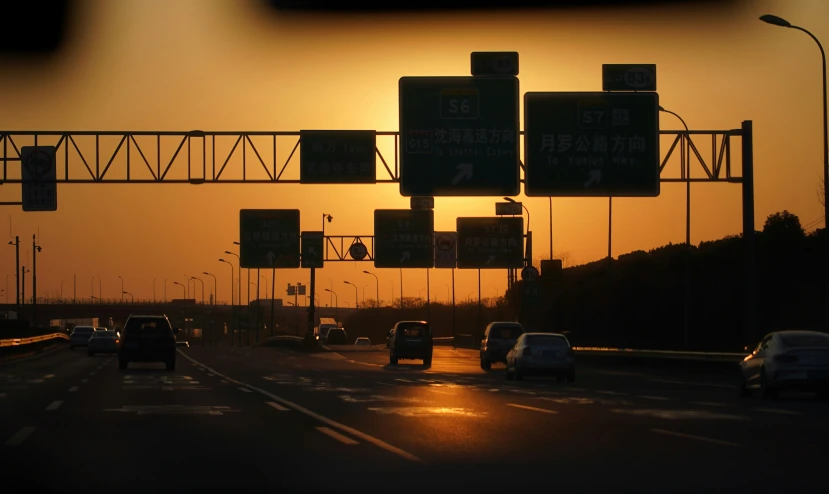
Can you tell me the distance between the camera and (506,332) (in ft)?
160

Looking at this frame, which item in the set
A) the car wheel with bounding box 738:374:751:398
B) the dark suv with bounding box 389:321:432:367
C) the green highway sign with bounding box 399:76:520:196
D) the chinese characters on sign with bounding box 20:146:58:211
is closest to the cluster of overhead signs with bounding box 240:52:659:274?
the green highway sign with bounding box 399:76:520:196

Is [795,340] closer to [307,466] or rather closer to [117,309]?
[307,466]

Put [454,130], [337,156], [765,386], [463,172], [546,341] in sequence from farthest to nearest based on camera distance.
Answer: [337,156] → [463,172] → [454,130] → [546,341] → [765,386]

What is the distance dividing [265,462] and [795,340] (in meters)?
16.0

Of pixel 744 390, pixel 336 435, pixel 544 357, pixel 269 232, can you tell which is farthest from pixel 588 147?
pixel 269 232

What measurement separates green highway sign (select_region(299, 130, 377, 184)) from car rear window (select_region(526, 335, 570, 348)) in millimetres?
8869

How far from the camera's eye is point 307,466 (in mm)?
12953

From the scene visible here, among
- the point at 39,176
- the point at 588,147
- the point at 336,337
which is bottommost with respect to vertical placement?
the point at 336,337

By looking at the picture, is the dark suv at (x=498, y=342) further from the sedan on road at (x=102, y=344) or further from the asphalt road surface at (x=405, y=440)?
the sedan on road at (x=102, y=344)

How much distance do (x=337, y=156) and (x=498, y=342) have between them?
11.5 m

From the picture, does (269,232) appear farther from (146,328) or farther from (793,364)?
(793,364)

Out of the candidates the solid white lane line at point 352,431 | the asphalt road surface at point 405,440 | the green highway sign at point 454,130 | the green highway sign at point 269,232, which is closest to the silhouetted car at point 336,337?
the green highway sign at point 269,232

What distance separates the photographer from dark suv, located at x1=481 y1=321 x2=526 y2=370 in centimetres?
4747

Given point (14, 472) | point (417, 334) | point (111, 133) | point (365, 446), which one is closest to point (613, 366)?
point (417, 334)
